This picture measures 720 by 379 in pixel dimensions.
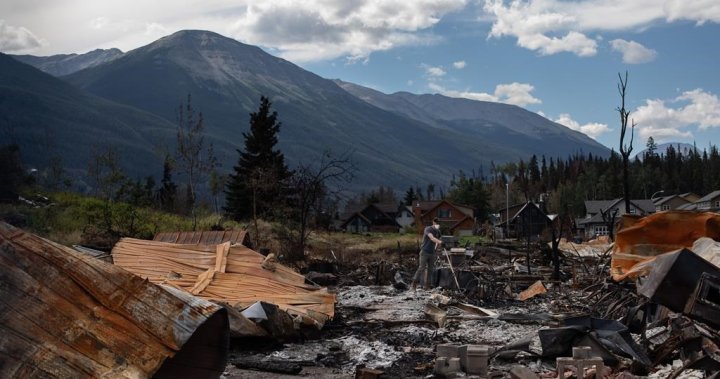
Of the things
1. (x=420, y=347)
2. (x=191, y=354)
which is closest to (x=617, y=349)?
(x=420, y=347)

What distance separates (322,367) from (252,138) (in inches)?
1499

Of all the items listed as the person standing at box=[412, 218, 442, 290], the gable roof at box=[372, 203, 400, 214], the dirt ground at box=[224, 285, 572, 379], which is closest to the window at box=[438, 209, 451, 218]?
the gable roof at box=[372, 203, 400, 214]

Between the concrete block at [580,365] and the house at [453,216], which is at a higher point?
the concrete block at [580,365]

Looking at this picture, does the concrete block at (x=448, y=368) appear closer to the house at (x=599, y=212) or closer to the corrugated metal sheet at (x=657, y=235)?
the corrugated metal sheet at (x=657, y=235)

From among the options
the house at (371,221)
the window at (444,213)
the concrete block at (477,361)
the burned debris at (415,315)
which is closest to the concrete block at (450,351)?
the burned debris at (415,315)

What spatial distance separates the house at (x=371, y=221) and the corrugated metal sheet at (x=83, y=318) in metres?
82.6

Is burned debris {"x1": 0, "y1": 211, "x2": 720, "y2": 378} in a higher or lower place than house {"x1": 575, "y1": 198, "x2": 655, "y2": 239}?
higher

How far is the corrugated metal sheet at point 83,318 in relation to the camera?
4.41 meters

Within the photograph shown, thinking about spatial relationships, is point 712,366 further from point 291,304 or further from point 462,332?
point 291,304

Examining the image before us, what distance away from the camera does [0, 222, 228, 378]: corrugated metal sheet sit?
14.5ft

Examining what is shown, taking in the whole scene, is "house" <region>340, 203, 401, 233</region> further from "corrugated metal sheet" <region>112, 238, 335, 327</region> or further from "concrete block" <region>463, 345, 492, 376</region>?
"concrete block" <region>463, 345, 492, 376</region>

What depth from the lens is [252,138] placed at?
45406 mm

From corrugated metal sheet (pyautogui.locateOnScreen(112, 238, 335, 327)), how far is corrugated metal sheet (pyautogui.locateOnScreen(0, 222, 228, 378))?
5284mm

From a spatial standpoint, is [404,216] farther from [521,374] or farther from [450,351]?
[521,374]
